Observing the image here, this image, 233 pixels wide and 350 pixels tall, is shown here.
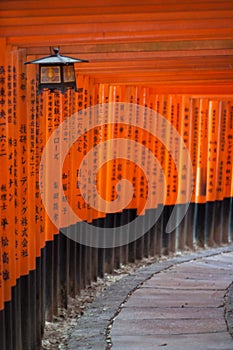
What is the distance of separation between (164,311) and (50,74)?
4378 mm

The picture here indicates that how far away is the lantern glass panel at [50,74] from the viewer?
514 cm

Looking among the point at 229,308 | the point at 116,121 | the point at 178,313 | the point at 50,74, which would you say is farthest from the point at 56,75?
the point at 116,121

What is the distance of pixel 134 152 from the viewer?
35.5 ft

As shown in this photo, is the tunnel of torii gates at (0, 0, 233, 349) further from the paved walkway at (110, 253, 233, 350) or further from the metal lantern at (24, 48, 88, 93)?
the paved walkway at (110, 253, 233, 350)

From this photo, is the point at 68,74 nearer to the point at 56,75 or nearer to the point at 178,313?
the point at 56,75

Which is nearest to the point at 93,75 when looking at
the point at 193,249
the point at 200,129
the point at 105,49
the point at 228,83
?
the point at 228,83

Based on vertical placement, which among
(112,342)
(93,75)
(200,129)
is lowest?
(112,342)

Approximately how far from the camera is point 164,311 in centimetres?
821

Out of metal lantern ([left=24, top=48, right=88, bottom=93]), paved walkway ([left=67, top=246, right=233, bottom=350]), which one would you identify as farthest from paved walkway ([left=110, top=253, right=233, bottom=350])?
metal lantern ([left=24, top=48, right=88, bottom=93])

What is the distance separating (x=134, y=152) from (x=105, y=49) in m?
5.00

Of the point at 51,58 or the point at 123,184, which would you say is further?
the point at 123,184

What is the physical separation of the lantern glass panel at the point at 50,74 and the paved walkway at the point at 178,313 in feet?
11.1

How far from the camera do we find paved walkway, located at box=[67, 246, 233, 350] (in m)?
7.04

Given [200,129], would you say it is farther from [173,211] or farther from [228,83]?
[228,83]
